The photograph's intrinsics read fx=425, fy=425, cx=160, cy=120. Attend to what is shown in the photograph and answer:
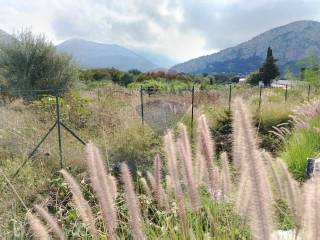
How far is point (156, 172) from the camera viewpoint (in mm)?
1768

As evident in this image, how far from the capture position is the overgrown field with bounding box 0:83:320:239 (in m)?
1.28

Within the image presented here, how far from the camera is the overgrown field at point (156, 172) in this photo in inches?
50.4


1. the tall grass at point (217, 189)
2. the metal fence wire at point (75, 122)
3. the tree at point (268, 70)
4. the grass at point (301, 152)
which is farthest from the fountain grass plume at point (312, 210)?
the tree at point (268, 70)

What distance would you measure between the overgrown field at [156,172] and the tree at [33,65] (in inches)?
258

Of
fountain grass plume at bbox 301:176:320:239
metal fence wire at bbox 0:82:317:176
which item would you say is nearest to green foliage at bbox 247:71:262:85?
metal fence wire at bbox 0:82:317:176

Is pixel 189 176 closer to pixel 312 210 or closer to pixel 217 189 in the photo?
pixel 217 189

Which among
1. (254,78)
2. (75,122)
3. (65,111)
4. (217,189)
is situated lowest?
(254,78)

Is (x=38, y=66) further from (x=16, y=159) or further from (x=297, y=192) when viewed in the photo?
(x=297, y=192)

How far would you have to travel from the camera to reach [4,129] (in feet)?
21.6

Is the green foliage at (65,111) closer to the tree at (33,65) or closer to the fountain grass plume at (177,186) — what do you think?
the fountain grass plume at (177,186)

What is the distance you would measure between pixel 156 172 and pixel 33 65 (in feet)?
52.2

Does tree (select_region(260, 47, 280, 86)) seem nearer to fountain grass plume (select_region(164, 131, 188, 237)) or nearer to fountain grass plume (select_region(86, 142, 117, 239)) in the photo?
fountain grass plume (select_region(164, 131, 188, 237))

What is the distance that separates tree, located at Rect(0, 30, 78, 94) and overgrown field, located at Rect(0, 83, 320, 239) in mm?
6542

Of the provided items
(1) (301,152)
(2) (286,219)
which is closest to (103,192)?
(2) (286,219)
